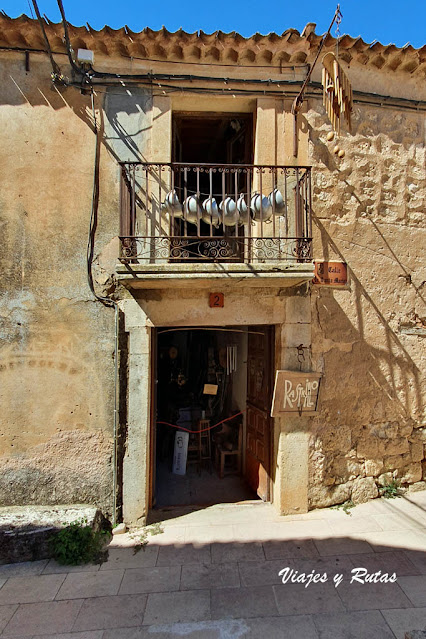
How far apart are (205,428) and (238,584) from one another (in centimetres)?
282

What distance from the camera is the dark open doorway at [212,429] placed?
5039 millimetres

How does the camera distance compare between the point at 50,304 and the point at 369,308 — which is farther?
the point at 369,308

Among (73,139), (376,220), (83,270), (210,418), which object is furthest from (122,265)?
(210,418)

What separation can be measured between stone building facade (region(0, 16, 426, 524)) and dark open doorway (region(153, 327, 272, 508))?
0.57m

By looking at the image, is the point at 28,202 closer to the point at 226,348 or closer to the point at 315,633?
the point at 226,348

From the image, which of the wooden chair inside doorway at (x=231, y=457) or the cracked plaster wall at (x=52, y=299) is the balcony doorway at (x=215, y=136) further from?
the wooden chair inside doorway at (x=231, y=457)

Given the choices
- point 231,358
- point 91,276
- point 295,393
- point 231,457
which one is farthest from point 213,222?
point 231,457

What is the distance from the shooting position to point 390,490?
4.60m

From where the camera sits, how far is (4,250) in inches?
167

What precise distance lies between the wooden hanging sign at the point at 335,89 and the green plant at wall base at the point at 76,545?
210 inches

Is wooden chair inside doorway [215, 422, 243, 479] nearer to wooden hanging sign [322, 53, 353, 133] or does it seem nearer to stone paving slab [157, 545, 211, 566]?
stone paving slab [157, 545, 211, 566]

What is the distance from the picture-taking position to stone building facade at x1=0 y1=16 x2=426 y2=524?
4188mm

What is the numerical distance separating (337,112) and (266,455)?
4422 mm

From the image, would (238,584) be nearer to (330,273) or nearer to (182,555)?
(182,555)
